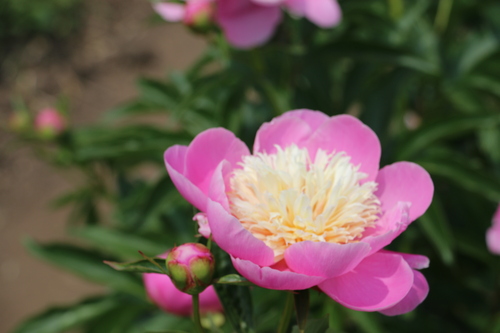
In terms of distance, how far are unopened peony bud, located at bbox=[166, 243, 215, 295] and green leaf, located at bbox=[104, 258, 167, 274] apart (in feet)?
0.05

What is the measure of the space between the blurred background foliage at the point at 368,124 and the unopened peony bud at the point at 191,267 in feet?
1.44

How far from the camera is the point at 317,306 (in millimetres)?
1010

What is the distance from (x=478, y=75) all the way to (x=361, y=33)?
1.36 ft

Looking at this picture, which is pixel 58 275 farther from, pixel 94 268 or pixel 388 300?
pixel 388 300

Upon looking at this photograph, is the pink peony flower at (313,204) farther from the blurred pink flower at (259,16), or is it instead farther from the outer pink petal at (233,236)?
the blurred pink flower at (259,16)

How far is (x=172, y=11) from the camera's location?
3.35 ft

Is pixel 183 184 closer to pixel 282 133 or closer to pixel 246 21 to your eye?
pixel 282 133

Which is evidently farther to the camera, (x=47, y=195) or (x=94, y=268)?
(x=47, y=195)

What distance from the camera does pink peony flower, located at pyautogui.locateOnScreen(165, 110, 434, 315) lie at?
431mm

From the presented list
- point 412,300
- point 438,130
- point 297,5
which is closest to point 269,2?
point 297,5

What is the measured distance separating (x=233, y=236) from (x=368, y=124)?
68 cm

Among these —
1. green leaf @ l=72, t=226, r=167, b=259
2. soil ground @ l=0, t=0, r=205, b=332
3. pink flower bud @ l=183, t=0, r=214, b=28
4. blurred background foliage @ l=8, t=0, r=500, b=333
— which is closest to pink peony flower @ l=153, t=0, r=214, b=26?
pink flower bud @ l=183, t=0, r=214, b=28

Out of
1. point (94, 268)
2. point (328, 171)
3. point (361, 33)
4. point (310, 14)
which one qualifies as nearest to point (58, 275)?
point (94, 268)

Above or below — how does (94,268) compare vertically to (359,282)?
below
